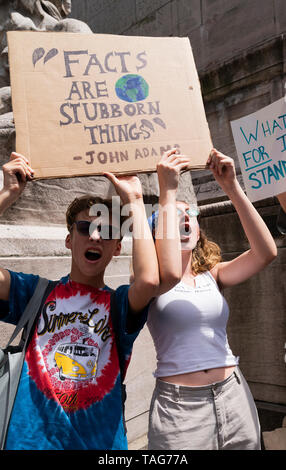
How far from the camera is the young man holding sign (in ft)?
4.52

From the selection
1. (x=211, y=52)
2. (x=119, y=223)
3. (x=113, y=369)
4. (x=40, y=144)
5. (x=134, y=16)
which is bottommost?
(x=113, y=369)

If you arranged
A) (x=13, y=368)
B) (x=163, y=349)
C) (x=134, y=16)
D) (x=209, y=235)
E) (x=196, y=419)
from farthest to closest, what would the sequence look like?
(x=134, y=16) → (x=209, y=235) → (x=163, y=349) → (x=196, y=419) → (x=13, y=368)

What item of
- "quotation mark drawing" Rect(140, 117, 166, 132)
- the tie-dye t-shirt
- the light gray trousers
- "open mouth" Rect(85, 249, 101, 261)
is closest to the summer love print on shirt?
the tie-dye t-shirt

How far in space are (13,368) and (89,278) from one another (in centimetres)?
45

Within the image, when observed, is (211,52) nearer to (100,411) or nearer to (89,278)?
(89,278)

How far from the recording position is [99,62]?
5.92ft

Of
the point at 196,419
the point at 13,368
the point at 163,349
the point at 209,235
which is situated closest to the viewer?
the point at 13,368

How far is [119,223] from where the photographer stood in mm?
1706

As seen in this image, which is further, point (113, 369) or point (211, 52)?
point (211, 52)

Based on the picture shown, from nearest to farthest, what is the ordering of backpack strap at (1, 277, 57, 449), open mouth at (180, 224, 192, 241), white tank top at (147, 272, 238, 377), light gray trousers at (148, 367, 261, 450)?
backpack strap at (1, 277, 57, 449) < light gray trousers at (148, 367, 261, 450) < white tank top at (147, 272, 238, 377) < open mouth at (180, 224, 192, 241)

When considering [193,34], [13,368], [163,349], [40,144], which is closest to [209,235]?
[163,349]

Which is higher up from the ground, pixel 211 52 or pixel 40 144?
pixel 211 52

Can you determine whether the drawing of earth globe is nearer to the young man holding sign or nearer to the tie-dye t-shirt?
the young man holding sign

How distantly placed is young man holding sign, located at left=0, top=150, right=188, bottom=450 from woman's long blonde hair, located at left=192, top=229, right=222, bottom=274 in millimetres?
461
